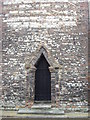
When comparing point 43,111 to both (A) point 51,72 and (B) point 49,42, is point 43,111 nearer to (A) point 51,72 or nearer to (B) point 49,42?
(A) point 51,72

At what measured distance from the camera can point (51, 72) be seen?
787 centimetres

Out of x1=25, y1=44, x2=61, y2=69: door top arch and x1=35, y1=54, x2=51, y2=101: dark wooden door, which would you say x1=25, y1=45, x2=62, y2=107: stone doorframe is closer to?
x1=25, y1=44, x2=61, y2=69: door top arch

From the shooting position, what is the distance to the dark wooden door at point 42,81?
313 inches

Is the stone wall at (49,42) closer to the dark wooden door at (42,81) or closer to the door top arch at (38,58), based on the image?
the door top arch at (38,58)

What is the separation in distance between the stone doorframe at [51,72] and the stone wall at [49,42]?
16 centimetres

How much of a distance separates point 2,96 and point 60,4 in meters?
4.79

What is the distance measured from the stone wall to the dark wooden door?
0.54 m

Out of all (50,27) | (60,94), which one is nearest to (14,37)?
(50,27)

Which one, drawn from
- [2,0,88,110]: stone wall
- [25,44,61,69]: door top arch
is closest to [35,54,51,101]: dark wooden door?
[25,44,61,69]: door top arch

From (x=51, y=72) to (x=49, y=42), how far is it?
132cm

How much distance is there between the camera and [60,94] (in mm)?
7688

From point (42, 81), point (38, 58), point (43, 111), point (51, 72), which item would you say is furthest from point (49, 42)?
point (43, 111)

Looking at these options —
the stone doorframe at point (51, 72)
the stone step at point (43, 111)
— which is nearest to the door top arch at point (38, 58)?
the stone doorframe at point (51, 72)

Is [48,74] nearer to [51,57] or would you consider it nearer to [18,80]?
[51,57]
